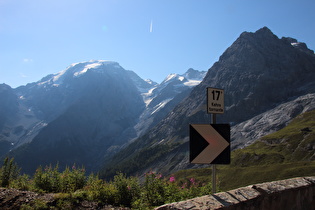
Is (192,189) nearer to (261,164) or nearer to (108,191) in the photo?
(108,191)

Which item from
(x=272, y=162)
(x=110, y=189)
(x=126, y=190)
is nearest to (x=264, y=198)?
(x=126, y=190)

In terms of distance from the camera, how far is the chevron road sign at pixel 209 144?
6.71 meters

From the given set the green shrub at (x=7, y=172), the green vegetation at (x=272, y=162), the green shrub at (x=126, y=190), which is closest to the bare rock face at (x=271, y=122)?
the green vegetation at (x=272, y=162)

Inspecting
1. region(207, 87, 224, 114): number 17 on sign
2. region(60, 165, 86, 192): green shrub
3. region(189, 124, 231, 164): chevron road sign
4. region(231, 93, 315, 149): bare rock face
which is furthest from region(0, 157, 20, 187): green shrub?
region(231, 93, 315, 149): bare rock face

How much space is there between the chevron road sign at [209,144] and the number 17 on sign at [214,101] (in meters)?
0.47

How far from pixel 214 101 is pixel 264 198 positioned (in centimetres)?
267

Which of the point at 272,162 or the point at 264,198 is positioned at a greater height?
the point at 264,198

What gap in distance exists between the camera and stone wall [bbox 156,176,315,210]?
17.6 ft

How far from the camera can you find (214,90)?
7199 millimetres

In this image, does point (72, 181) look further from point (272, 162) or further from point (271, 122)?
point (271, 122)

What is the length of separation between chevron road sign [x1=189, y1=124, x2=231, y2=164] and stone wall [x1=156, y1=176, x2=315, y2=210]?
3.06 feet

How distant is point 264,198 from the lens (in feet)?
20.6

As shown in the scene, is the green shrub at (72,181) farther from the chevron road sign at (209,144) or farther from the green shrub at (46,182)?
the chevron road sign at (209,144)

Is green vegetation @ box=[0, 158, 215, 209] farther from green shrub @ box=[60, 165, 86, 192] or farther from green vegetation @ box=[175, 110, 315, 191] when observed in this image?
green vegetation @ box=[175, 110, 315, 191]
